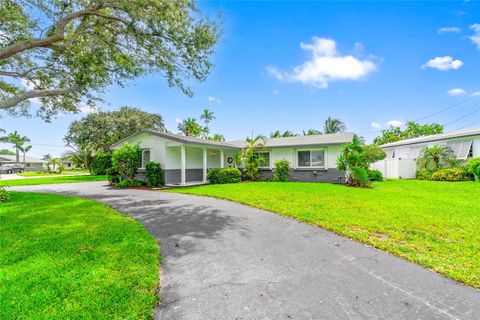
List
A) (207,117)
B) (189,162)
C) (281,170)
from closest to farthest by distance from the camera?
(281,170) → (189,162) → (207,117)

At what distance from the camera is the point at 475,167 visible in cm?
1503

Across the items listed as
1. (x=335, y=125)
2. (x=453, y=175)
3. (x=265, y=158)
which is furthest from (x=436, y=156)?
(x=335, y=125)

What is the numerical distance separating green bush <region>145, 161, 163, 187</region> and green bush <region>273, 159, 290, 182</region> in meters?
8.24

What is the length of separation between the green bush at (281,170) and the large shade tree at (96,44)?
9119mm

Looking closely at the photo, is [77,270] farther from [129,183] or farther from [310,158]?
[310,158]

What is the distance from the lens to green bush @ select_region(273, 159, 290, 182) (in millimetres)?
16844

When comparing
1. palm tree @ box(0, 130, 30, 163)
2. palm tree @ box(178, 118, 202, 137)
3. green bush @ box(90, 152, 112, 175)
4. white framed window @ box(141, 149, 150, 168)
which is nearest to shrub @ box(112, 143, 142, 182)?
white framed window @ box(141, 149, 150, 168)

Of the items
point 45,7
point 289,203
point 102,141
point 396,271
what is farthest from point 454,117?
point 102,141

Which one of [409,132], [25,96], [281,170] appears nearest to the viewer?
[25,96]

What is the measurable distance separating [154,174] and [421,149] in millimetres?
22442

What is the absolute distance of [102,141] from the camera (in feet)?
96.3

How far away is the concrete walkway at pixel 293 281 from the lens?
249 centimetres

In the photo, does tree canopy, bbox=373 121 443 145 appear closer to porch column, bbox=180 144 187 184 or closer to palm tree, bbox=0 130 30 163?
porch column, bbox=180 144 187 184

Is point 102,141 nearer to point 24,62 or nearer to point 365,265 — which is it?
point 24,62
